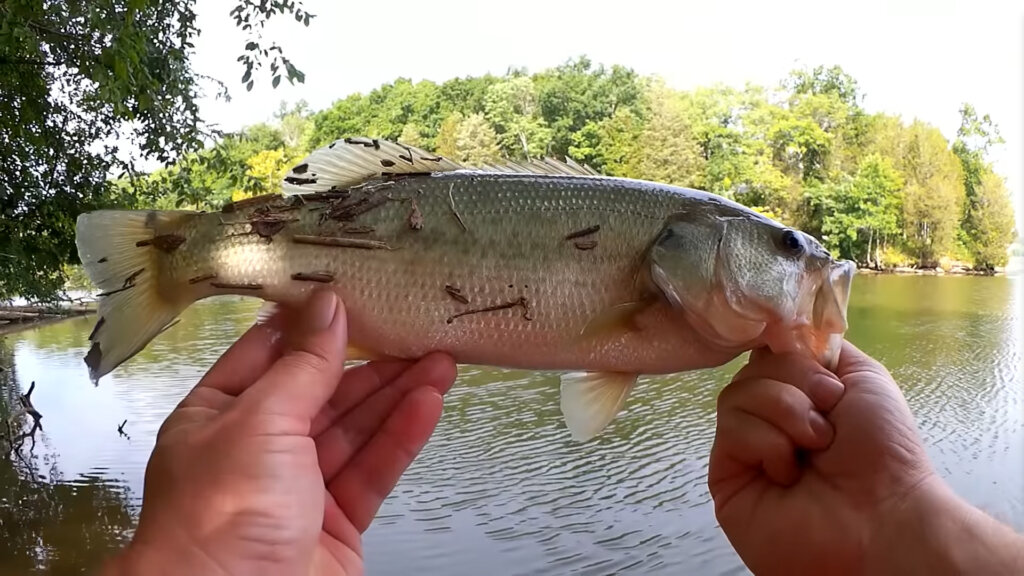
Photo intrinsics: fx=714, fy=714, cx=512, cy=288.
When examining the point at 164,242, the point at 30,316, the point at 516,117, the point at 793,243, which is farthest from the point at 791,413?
the point at 30,316

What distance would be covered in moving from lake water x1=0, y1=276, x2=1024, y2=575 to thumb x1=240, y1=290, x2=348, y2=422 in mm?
6269

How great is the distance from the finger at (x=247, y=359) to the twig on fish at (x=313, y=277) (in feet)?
0.36

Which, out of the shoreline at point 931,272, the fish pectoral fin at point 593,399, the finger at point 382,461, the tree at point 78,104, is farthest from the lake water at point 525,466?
the shoreline at point 931,272

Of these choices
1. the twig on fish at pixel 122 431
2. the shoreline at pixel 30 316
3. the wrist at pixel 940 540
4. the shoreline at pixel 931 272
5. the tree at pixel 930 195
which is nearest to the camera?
the wrist at pixel 940 540

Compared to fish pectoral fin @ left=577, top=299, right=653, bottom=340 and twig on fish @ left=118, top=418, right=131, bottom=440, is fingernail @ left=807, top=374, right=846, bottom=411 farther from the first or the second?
Result: twig on fish @ left=118, top=418, right=131, bottom=440

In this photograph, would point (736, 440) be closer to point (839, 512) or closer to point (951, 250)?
point (839, 512)

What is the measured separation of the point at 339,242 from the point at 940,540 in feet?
4.21

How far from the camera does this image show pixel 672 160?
20.8 metres

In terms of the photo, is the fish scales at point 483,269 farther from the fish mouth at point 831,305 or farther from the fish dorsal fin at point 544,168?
the fish mouth at point 831,305

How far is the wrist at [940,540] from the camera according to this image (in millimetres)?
1169

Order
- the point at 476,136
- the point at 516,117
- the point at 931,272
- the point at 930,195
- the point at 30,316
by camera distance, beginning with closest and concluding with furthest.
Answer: the point at 30,316, the point at 476,136, the point at 930,195, the point at 516,117, the point at 931,272

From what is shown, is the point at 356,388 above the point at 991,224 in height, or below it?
above

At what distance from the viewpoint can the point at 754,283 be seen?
58.5 inches

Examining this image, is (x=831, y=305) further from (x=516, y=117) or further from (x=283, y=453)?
(x=516, y=117)
